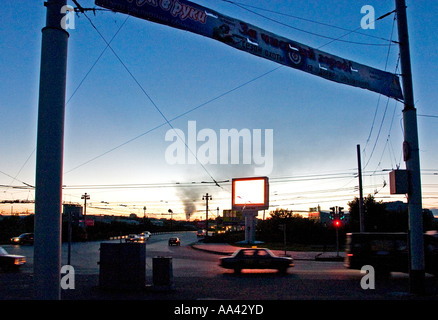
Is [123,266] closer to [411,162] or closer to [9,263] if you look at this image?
[411,162]

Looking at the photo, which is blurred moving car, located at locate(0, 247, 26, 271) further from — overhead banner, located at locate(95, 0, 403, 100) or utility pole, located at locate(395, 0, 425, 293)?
utility pole, located at locate(395, 0, 425, 293)

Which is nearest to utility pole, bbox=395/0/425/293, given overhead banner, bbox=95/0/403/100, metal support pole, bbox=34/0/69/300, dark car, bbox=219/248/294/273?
overhead banner, bbox=95/0/403/100

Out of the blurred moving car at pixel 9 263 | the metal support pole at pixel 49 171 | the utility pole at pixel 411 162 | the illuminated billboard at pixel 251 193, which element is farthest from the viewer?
the illuminated billboard at pixel 251 193

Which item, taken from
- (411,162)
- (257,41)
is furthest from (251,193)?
(257,41)

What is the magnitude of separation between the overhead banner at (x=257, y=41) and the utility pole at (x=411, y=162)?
129 centimetres

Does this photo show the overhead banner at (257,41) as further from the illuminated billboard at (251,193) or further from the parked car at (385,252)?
the illuminated billboard at (251,193)

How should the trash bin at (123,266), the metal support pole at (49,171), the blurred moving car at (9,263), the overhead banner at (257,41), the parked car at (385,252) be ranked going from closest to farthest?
the metal support pole at (49,171)
the overhead banner at (257,41)
the trash bin at (123,266)
the parked car at (385,252)
the blurred moving car at (9,263)

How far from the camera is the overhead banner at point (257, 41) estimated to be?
383 inches

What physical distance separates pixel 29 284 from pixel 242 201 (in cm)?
3263

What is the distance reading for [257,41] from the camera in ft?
38.6

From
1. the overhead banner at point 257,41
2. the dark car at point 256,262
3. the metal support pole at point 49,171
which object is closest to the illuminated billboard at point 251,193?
the dark car at point 256,262

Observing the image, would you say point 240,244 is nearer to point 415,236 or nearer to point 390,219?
point 390,219

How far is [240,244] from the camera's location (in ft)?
170

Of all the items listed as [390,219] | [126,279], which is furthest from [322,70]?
[390,219]
